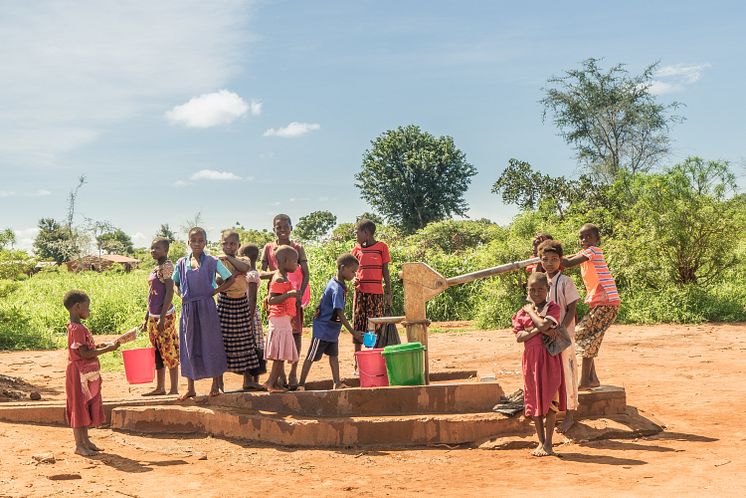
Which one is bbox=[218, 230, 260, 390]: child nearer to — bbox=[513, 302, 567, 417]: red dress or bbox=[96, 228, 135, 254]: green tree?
bbox=[513, 302, 567, 417]: red dress

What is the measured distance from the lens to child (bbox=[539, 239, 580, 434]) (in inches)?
215

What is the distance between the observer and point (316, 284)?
16.1 m

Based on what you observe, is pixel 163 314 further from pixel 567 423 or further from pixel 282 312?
pixel 567 423

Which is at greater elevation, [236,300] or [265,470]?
[236,300]

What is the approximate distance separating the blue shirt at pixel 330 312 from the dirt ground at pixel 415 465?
42.6 inches

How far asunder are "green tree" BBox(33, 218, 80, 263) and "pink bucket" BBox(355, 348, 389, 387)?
3348 centimetres

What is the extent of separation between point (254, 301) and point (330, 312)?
0.68 m

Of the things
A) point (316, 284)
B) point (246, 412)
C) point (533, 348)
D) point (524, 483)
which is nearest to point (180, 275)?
point (246, 412)

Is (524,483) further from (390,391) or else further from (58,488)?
(58,488)

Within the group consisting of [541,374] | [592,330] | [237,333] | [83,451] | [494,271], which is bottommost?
[83,451]

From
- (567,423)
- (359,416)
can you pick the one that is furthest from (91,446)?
(567,423)

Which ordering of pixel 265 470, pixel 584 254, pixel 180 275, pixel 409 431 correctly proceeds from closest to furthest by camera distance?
pixel 265 470 → pixel 409 431 → pixel 584 254 → pixel 180 275

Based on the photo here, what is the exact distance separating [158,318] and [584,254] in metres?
3.69

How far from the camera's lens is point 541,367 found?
211 inches
